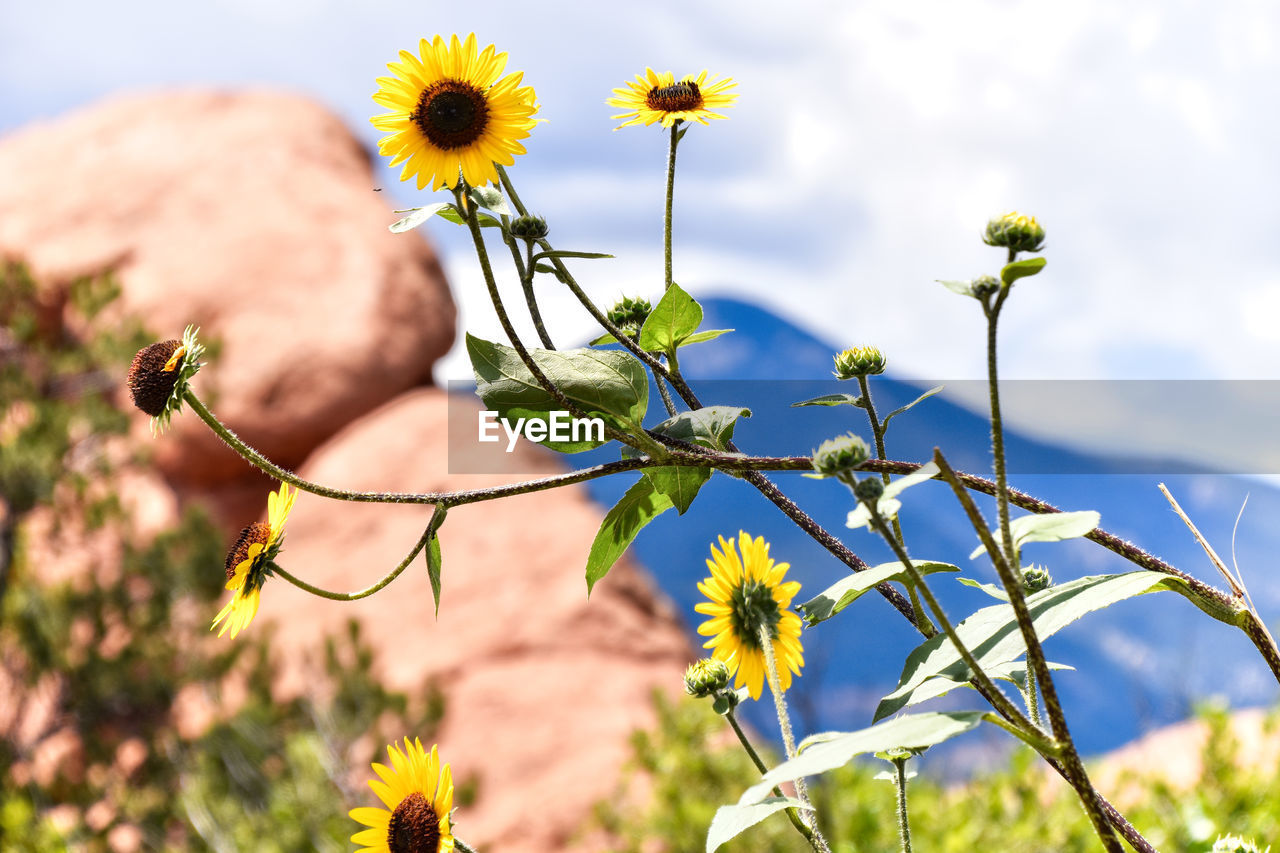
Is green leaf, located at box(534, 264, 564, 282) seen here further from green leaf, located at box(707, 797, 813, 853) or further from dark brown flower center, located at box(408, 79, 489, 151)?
green leaf, located at box(707, 797, 813, 853)

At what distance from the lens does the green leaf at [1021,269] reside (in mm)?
230

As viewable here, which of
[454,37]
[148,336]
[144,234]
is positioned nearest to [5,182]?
[144,234]

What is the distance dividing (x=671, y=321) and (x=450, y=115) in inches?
4.2

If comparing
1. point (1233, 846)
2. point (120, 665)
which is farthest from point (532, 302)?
point (120, 665)

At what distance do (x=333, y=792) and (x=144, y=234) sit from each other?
12.4 feet

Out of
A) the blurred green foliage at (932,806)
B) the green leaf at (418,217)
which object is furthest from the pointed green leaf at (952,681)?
the blurred green foliage at (932,806)

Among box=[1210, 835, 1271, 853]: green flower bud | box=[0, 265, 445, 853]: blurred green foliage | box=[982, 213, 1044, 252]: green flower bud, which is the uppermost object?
box=[0, 265, 445, 853]: blurred green foliage

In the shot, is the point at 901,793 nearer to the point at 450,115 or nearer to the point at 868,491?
the point at 868,491

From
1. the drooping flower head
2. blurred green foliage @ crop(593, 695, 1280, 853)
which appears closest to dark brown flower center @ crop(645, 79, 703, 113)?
the drooping flower head

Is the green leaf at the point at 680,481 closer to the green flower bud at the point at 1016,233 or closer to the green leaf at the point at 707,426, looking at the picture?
the green leaf at the point at 707,426

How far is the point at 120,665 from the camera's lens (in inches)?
129

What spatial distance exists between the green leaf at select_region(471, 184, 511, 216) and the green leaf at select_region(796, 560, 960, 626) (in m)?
0.16

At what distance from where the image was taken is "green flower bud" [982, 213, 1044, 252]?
26 cm

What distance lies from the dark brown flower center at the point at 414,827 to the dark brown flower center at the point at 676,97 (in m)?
0.32
